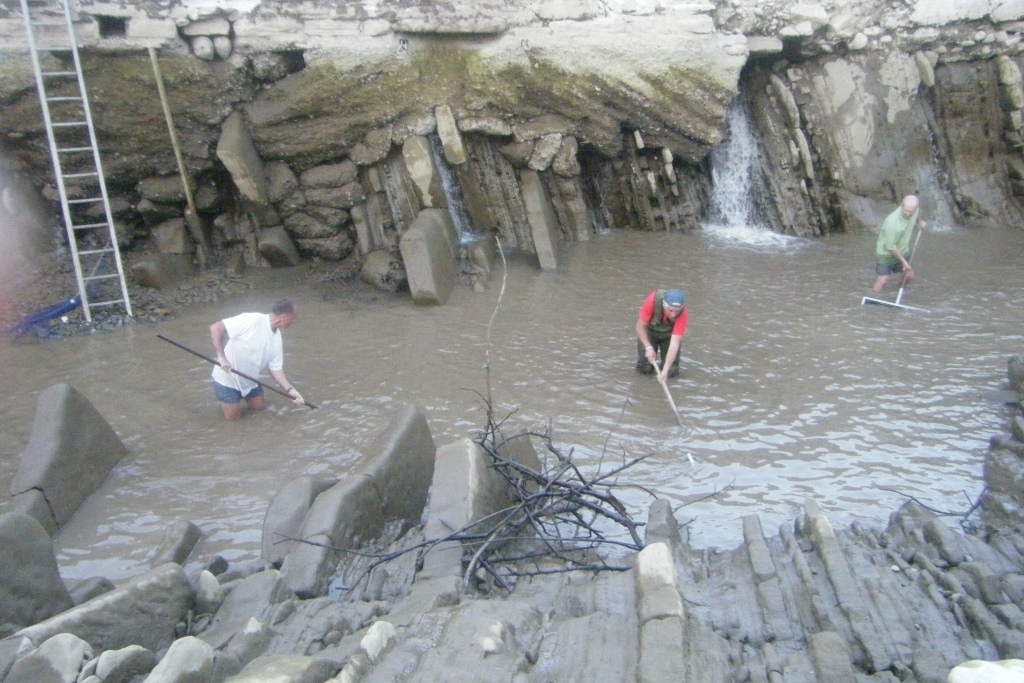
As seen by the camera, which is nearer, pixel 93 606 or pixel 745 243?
pixel 93 606

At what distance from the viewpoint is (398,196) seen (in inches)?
426

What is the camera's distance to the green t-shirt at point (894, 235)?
356 inches

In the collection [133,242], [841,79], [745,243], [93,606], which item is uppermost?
[841,79]

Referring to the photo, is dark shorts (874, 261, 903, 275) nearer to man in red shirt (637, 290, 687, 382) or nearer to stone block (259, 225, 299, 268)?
Result: man in red shirt (637, 290, 687, 382)

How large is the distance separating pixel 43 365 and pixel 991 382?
9.66m

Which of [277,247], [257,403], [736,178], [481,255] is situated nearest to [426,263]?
[481,255]

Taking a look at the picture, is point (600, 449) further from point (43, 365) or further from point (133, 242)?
point (133, 242)

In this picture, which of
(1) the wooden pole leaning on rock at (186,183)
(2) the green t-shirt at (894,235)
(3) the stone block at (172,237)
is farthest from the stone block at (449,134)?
(2) the green t-shirt at (894,235)

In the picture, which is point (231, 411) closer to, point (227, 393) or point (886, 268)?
point (227, 393)

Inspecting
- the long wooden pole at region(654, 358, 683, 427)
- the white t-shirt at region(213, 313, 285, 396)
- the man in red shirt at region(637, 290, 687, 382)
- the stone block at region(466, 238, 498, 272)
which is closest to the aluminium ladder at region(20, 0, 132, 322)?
the white t-shirt at region(213, 313, 285, 396)

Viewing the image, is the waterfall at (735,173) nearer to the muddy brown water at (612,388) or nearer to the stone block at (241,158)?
the muddy brown water at (612,388)

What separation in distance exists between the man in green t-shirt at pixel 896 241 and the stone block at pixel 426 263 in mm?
5395

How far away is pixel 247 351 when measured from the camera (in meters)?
6.72

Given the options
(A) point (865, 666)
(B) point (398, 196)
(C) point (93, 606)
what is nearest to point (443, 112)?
(B) point (398, 196)
